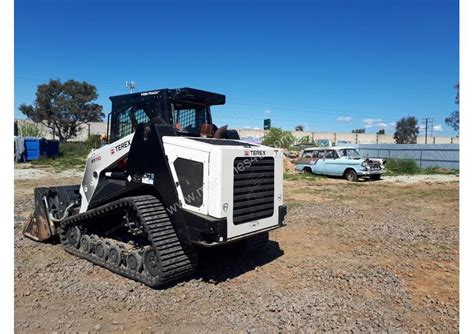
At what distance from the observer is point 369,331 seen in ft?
12.7

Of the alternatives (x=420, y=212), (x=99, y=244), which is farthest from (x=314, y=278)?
(x=420, y=212)

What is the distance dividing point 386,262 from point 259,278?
2287 mm

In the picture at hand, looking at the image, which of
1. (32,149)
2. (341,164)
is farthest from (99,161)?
(32,149)

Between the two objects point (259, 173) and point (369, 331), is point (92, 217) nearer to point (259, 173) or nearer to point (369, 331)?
point (259, 173)

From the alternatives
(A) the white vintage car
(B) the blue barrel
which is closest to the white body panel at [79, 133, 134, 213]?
(A) the white vintage car

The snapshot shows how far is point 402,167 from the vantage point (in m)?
26.3

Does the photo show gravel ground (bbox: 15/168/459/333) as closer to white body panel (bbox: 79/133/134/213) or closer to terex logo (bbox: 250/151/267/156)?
white body panel (bbox: 79/133/134/213)

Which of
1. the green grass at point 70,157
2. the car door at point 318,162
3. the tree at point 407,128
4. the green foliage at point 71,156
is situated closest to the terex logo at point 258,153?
the car door at point 318,162

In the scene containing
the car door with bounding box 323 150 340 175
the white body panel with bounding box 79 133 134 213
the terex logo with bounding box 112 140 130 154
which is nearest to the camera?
the terex logo with bounding box 112 140 130 154

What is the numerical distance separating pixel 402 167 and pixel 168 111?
2459 centimetres

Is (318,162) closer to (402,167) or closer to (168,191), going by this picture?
(402,167)

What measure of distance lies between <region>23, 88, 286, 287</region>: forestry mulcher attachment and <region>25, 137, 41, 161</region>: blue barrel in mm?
25740

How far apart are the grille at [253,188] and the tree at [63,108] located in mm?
48276

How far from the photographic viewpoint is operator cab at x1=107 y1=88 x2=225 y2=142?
213 inches
